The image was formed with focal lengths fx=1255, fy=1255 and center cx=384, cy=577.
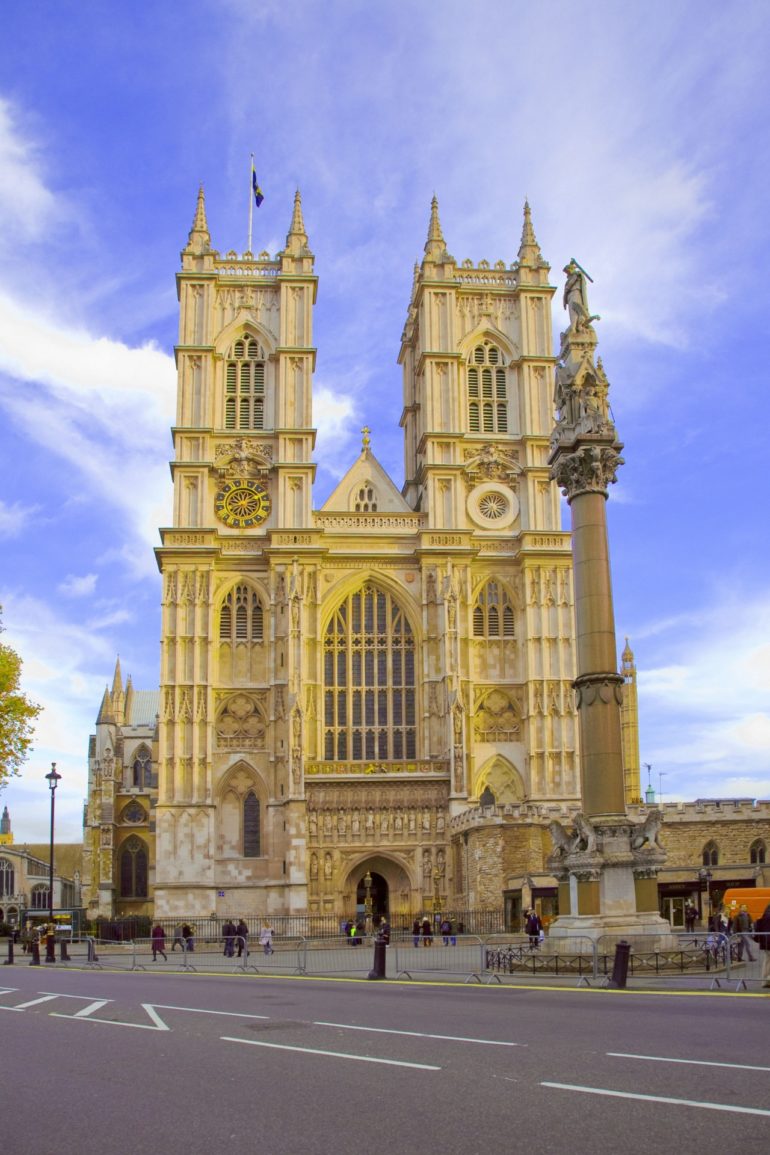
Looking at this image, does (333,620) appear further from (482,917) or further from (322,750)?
(482,917)

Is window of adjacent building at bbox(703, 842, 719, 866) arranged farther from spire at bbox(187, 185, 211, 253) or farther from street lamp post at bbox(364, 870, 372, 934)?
spire at bbox(187, 185, 211, 253)

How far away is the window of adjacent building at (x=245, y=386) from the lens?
191 feet

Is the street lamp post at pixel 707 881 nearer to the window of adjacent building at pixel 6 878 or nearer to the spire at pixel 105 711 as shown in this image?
the spire at pixel 105 711

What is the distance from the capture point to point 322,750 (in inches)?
2094

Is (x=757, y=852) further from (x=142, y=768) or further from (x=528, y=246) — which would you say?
(x=142, y=768)

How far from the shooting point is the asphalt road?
282 inches

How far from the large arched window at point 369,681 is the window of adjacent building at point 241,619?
310 centimetres

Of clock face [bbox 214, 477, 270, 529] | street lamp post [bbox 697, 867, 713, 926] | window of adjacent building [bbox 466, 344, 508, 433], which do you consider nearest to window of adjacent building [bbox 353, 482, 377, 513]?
clock face [bbox 214, 477, 270, 529]

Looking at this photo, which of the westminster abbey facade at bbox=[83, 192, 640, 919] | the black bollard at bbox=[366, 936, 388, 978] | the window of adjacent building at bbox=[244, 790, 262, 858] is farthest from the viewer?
the window of adjacent building at bbox=[244, 790, 262, 858]

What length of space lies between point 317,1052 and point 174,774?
140 ft

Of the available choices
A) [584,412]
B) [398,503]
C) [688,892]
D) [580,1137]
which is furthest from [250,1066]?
[398,503]

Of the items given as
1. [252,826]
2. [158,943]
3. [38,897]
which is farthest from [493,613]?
[38,897]

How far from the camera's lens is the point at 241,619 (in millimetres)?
55094

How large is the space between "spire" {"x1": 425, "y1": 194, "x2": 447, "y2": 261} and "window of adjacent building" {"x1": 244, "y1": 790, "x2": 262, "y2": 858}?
1059 inches
